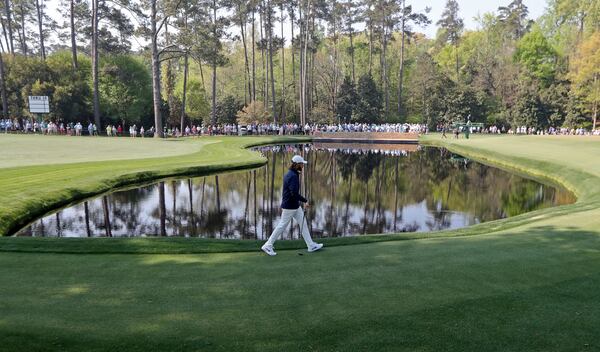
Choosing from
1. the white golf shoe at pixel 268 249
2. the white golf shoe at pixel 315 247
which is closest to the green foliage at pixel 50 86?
the white golf shoe at pixel 268 249

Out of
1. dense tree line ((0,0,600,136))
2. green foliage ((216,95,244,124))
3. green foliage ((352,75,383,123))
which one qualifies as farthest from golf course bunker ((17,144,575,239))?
green foliage ((352,75,383,123))

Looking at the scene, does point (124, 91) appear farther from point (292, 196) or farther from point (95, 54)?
point (292, 196)

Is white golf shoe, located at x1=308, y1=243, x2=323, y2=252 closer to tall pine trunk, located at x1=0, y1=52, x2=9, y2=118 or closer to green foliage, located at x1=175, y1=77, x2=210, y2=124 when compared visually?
tall pine trunk, located at x1=0, y1=52, x2=9, y2=118

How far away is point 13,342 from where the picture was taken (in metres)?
4.93

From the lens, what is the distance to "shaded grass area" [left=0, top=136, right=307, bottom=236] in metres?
15.0

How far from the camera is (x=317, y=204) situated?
17766 millimetres

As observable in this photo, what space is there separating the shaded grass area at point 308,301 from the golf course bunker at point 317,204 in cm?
495

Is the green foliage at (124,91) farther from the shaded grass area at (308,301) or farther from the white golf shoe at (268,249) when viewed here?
the shaded grass area at (308,301)

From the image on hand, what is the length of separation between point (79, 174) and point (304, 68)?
47.3 m

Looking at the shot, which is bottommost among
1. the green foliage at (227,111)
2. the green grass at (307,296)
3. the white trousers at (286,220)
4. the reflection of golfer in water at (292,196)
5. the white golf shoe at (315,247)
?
the white golf shoe at (315,247)

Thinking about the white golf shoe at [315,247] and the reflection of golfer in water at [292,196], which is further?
the white golf shoe at [315,247]

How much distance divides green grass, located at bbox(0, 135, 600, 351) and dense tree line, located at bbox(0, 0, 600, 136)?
130 ft

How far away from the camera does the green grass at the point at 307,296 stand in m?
5.13

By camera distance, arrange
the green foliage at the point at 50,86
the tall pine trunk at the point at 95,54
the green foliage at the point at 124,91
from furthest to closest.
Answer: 1. the green foliage at the point at 124,91
2. the green foliage at the point at 50,86
3. the tall pine trunk at the point at 95,54
